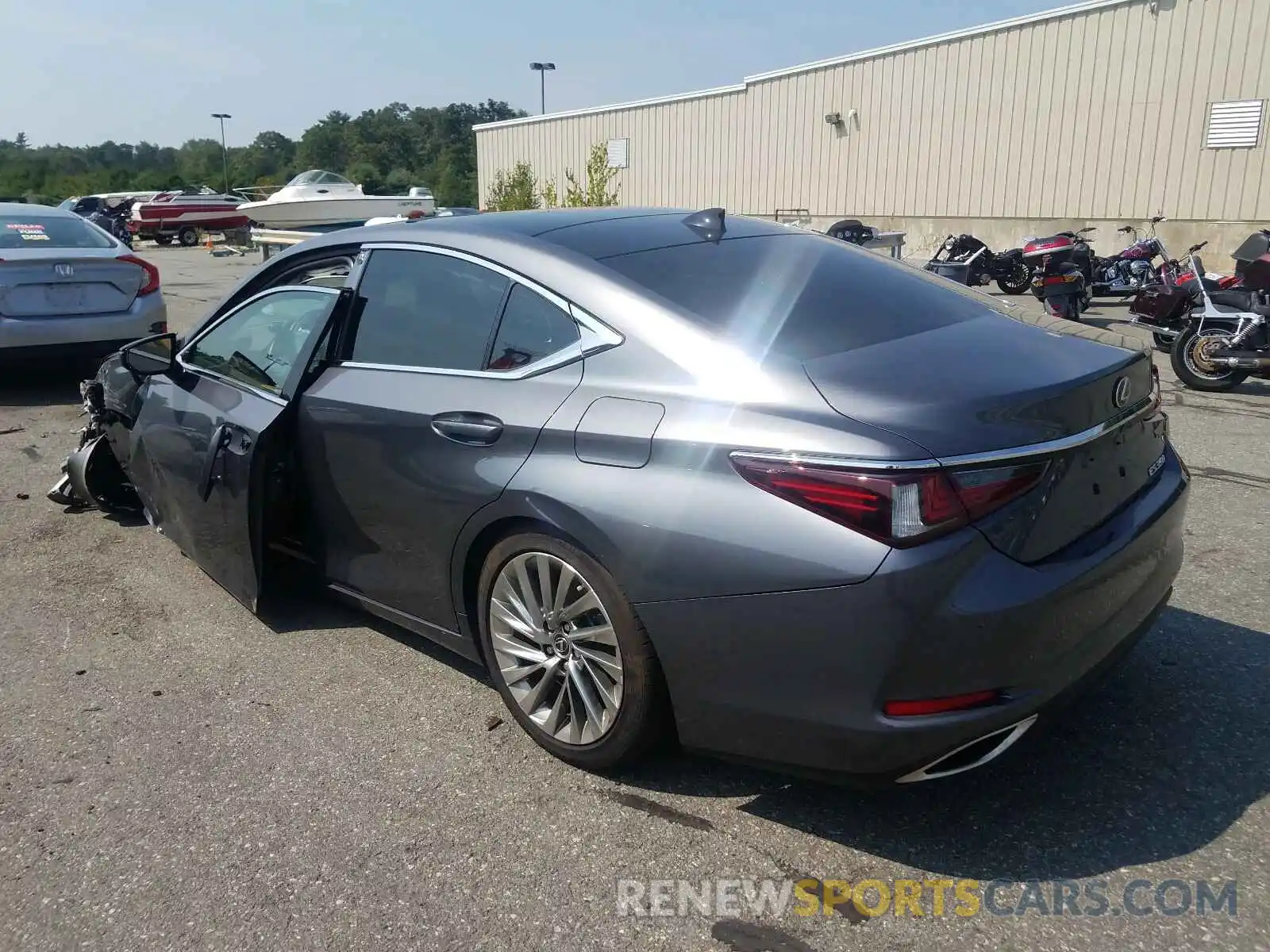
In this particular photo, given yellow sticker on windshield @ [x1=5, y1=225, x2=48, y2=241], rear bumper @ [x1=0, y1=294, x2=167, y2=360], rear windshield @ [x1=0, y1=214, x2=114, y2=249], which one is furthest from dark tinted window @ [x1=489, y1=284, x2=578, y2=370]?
yellow sticker on windshield @ [x1=5, y1=225, x2=48, y2=241]

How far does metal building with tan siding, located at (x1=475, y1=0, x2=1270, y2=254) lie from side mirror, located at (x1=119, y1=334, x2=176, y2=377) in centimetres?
1921

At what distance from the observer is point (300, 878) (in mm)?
2705

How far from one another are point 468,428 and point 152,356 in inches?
87.8

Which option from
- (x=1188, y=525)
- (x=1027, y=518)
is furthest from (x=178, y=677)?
(x=1188, y=525)

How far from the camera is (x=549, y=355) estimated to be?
3133mm

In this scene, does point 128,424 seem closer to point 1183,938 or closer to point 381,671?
point 381,671

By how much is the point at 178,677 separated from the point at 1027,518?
3026 millimetres

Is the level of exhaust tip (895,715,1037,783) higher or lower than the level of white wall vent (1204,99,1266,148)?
lower

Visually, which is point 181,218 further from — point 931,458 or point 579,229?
point 931,458

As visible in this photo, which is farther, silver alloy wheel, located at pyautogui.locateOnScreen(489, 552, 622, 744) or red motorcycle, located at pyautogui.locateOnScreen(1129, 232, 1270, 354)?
red motorcycle, located at pyautogui.locateOnScreen(1129, 232, 1270, 354)

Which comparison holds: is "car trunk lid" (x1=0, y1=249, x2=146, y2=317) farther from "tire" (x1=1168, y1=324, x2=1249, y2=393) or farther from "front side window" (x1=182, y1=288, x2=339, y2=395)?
"tire" (x1=1168, y1=324, x2=1249, y2=393)

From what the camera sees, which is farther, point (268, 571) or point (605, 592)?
point (268, 571)

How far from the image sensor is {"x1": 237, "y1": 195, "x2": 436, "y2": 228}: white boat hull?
86.7ft

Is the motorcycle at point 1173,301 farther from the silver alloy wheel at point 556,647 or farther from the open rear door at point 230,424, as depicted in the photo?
the silver alloy wheel at point 556,647
